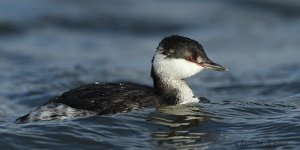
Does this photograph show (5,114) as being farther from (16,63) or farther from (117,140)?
(16,63)

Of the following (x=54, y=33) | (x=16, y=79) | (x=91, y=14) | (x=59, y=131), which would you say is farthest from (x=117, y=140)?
(x=91, y=14)

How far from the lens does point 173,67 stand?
11656mm

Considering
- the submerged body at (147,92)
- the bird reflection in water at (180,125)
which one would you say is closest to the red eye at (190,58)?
the submerged body at (147,92)

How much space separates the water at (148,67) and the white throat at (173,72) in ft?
0.72

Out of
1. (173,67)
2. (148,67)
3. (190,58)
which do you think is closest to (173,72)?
(173,67)

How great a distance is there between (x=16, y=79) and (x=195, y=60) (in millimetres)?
5791

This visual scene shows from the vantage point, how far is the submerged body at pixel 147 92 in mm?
11148

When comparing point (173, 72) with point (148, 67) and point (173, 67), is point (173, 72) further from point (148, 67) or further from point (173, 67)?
point (148, 67)

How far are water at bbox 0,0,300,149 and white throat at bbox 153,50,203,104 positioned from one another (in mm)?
219

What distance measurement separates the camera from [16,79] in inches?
653

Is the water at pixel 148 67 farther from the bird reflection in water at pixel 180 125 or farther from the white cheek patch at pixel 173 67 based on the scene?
the white cheek patch at pixel 173 67

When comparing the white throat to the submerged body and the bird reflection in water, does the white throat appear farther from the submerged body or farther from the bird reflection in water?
the bird reflection in water

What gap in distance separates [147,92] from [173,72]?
0.46m

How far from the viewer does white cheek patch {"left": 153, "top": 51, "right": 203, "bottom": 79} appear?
38.1 feet
